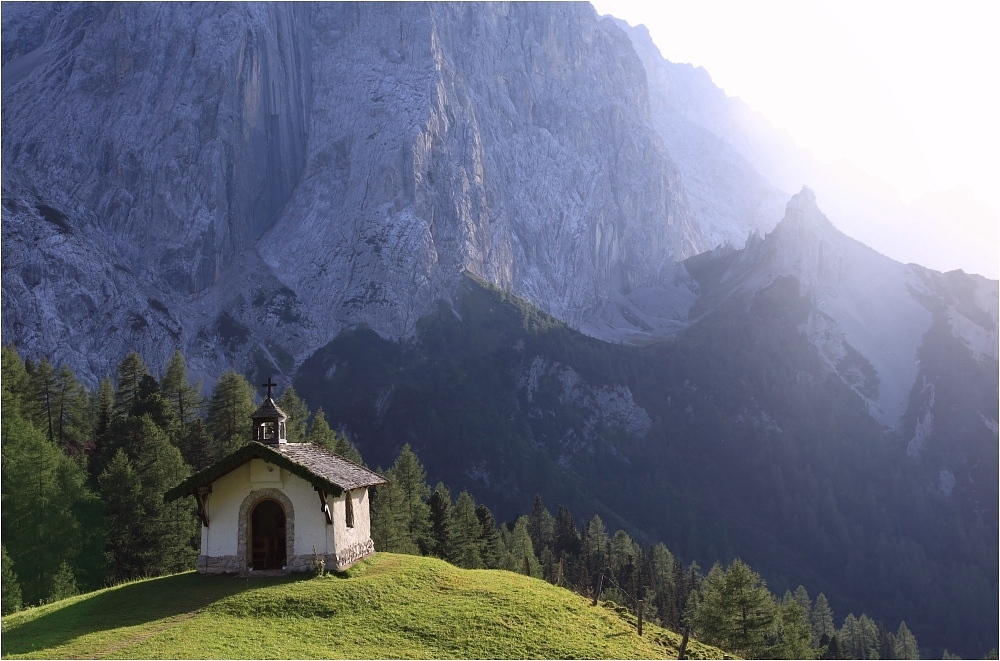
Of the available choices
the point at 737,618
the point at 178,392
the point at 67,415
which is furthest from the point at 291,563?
the point at 67,415

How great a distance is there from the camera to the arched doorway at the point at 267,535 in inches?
1743

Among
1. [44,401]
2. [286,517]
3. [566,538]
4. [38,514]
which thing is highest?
[44,401]

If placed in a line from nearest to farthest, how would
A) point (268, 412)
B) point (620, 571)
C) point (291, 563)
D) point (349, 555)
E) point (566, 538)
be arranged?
point (291, 563), point (349, 555), point (268, 412), point (620, 571), point (566, 538)

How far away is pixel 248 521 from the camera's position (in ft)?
144

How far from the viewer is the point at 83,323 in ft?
652

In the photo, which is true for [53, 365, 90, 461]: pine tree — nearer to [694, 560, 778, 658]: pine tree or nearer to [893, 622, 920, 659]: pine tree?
[694, 560, 778, 658]: pine tree

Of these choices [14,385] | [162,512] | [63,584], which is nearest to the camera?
[63,584]

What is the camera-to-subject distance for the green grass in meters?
33.4

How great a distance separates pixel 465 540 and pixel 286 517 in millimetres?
41969

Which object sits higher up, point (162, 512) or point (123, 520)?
point (162, 512)

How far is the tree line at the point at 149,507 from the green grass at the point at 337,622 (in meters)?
4.83

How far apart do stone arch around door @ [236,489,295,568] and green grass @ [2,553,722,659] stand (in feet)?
5.44

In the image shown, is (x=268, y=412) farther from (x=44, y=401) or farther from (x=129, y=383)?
(x=44, y=401)

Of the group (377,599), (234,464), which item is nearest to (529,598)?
(377,599)
